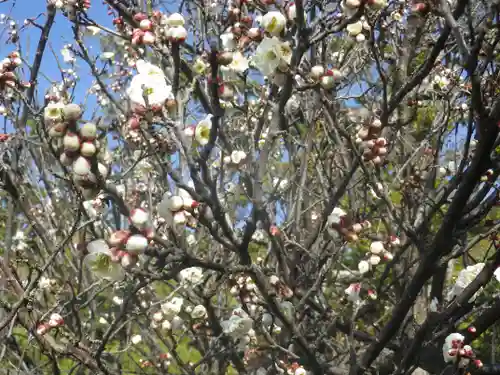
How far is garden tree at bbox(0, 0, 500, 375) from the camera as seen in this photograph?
85.2 inches

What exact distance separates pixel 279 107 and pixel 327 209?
1029 millimetres

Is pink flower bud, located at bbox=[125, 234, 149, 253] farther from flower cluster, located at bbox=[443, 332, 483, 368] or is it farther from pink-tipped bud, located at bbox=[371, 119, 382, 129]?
flower cluster, located at bbox=[443, 332, 483, 368]

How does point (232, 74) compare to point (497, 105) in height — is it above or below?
above

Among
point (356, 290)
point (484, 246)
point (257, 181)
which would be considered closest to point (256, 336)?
point (356, 290)

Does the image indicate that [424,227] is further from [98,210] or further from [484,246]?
[484,246]

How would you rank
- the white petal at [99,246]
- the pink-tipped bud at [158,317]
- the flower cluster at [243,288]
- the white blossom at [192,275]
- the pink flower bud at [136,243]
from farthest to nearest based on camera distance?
the pink-tipped bud at [158,317] < the white blossom at [192,275] < the flower cluster at [243,288] < the white petal at [99,246] < the pink flower bud at [136,243]

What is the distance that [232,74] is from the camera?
264cm

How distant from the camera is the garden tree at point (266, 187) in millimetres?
2164

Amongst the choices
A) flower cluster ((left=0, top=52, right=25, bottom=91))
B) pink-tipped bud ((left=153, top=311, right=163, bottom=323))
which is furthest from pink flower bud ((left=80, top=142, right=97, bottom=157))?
pink-tipped bud ((left=153, top=311, right=163, bottom=323))

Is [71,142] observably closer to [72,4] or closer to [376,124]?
[376,124]

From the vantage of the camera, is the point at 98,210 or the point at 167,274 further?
the point at 98,210

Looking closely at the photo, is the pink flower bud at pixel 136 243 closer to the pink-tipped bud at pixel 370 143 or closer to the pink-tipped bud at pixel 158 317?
the pink-tipped bud at pixel 370 143

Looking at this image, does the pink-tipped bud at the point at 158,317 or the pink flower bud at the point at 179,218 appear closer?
the pink flower bud at the point at 179,218

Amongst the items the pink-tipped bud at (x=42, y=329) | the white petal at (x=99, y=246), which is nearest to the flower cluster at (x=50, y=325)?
→ the pink-tipped bud at (x=42, y=329)
